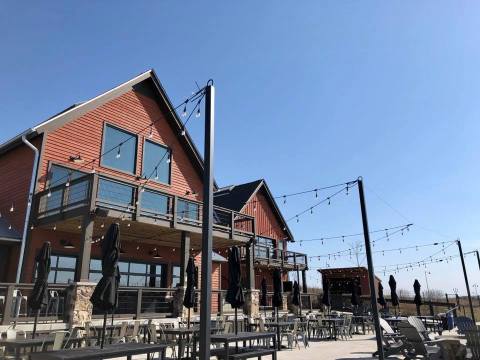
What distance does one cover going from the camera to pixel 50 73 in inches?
547

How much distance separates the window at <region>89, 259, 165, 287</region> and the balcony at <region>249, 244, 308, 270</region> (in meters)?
8.72

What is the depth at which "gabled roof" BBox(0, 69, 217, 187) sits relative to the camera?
13.8 metres

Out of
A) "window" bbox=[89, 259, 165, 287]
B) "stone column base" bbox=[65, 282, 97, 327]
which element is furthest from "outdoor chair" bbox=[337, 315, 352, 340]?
"stone column base" bbox=[65, 282, 97, 327]

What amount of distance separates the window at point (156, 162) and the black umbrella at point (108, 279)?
988cm

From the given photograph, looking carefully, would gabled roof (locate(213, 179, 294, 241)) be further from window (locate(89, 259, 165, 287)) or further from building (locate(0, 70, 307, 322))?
window (locate(89, 259, 165, 287))

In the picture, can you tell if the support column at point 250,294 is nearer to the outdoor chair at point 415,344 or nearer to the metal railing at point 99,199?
the metal railing at point 99,199

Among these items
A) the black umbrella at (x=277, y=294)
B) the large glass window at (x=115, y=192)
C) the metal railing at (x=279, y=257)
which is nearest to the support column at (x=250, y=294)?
the black umbrella at (x=277, y=294)

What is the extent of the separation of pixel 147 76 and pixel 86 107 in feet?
12.5

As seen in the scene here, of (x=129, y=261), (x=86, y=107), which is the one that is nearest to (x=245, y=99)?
(x=86, y=107)

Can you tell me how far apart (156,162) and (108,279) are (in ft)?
37.5

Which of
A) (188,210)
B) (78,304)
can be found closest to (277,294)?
(188,210)

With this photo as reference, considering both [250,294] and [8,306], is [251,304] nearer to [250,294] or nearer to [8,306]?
[250,294]

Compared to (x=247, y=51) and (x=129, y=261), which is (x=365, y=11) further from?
(x=129, y=261)

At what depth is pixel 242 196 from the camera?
92.0ft
